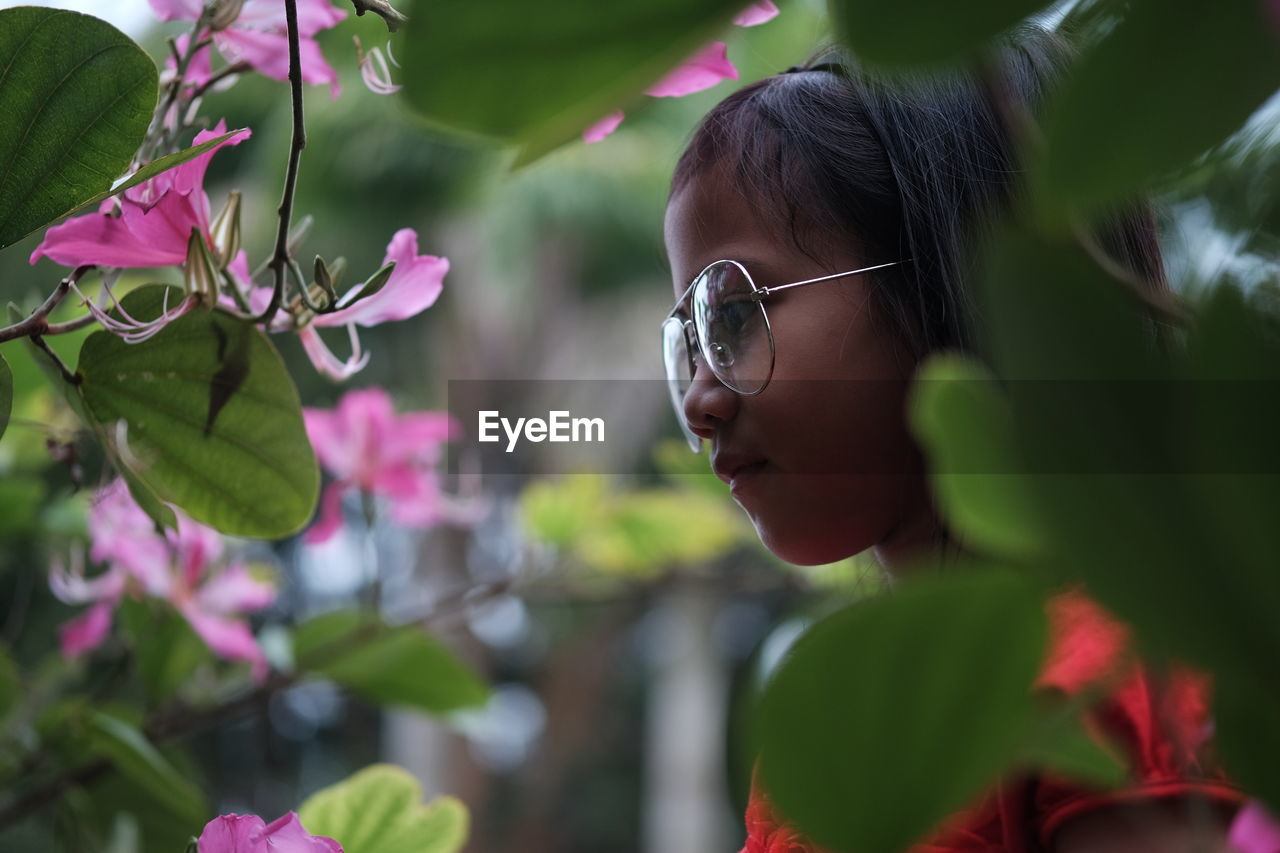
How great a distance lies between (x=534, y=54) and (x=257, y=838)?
9.4 inches

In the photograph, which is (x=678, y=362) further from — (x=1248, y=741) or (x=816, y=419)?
(x=1248, y=741)

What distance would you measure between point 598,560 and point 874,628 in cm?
128

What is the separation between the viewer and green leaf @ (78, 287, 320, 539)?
1.26 feet

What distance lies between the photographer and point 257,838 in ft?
1.01

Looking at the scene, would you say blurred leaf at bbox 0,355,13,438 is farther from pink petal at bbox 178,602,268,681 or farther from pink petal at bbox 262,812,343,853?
pink petal at bbox 178,602,268,681

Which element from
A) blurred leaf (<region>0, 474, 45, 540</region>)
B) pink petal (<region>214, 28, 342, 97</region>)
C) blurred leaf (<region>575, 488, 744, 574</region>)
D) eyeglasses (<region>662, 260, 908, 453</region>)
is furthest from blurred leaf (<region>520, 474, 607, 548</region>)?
pink petal (<region>214, 28, 342, 97</region>)

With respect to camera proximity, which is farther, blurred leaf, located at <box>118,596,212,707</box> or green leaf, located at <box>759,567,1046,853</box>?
blurred leaf, located at <box>118,596,212,707</box>

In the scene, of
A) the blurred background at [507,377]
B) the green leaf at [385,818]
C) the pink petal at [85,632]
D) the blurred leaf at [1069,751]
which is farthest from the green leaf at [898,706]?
the blurred background at [507,377]

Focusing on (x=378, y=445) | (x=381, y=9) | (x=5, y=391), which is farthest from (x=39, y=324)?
(x=378, y=445)

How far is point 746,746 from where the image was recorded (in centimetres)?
14

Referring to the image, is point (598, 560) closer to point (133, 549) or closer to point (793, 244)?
point (133, 549)

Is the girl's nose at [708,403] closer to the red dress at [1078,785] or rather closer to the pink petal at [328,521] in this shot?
the red dress at [1078,785]

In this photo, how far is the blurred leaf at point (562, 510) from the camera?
1123 mm

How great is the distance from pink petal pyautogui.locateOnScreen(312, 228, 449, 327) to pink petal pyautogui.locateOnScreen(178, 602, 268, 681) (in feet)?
1.19
